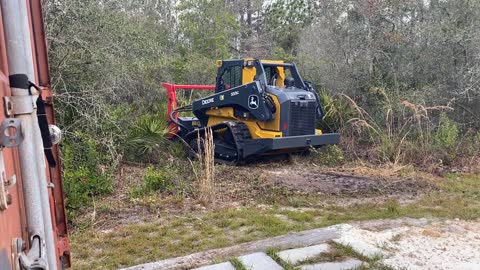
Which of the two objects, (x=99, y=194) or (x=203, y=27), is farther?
(x=203, y=27)

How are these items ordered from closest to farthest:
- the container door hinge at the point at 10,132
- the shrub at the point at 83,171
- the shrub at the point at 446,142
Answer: the container door hinge at the point at 10,132, the shrub at the point at 83,171, the shrub at the point at 446,142

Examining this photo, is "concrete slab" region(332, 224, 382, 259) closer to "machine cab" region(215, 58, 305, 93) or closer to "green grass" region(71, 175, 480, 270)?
"green grass" region(71, 175, 480, 270)

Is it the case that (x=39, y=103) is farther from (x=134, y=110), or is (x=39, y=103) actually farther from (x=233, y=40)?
(x=233, y=40)

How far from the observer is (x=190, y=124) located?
32.5ft

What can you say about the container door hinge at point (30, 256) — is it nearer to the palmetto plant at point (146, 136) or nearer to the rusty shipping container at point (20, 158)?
the rusty shipping container at point (20, 158)

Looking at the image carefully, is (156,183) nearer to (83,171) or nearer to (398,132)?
(83,171)

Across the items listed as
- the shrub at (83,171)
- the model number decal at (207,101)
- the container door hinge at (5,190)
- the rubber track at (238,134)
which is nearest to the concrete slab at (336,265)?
the container door hinge at (5,190)

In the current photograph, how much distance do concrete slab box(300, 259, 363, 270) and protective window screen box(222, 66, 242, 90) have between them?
5.44m

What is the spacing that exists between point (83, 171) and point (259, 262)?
3.13m

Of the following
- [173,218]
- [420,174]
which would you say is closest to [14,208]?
[173,218]

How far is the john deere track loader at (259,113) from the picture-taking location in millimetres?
8188

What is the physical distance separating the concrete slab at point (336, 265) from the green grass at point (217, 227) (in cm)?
23

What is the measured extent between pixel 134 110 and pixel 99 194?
320cm

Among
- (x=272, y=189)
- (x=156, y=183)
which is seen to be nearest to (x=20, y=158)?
(x=156, y=183)
